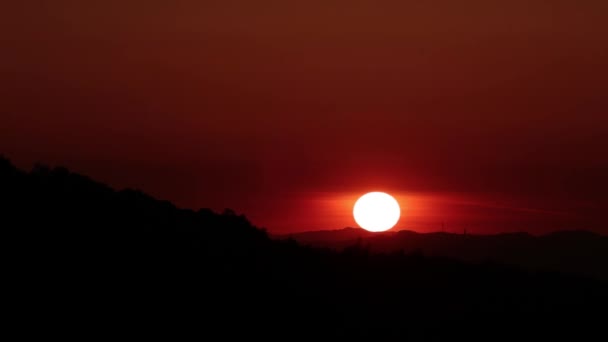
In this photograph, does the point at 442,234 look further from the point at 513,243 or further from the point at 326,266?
the point at 326,266

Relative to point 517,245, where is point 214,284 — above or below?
below

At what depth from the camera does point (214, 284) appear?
1955cm

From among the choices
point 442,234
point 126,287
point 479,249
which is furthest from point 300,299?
point 442,234

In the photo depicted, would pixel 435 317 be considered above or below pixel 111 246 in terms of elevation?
below

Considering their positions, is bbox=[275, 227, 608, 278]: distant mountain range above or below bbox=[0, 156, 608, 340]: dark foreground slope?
above

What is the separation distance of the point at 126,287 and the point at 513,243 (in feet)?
156

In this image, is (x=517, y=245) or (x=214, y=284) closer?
(x=214, y=284)

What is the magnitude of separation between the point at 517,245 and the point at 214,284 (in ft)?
149

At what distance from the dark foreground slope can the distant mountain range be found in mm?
25455

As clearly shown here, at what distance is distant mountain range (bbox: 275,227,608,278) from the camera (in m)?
51.8

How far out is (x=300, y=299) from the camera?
20266 mm

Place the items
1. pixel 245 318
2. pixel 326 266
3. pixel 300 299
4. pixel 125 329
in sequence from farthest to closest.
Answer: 1. pixel 326 266
2. pixel 300 299
3. pixel 245 318
4. pixel 125 329

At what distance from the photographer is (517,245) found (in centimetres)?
6253

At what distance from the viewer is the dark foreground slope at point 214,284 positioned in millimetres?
17469
